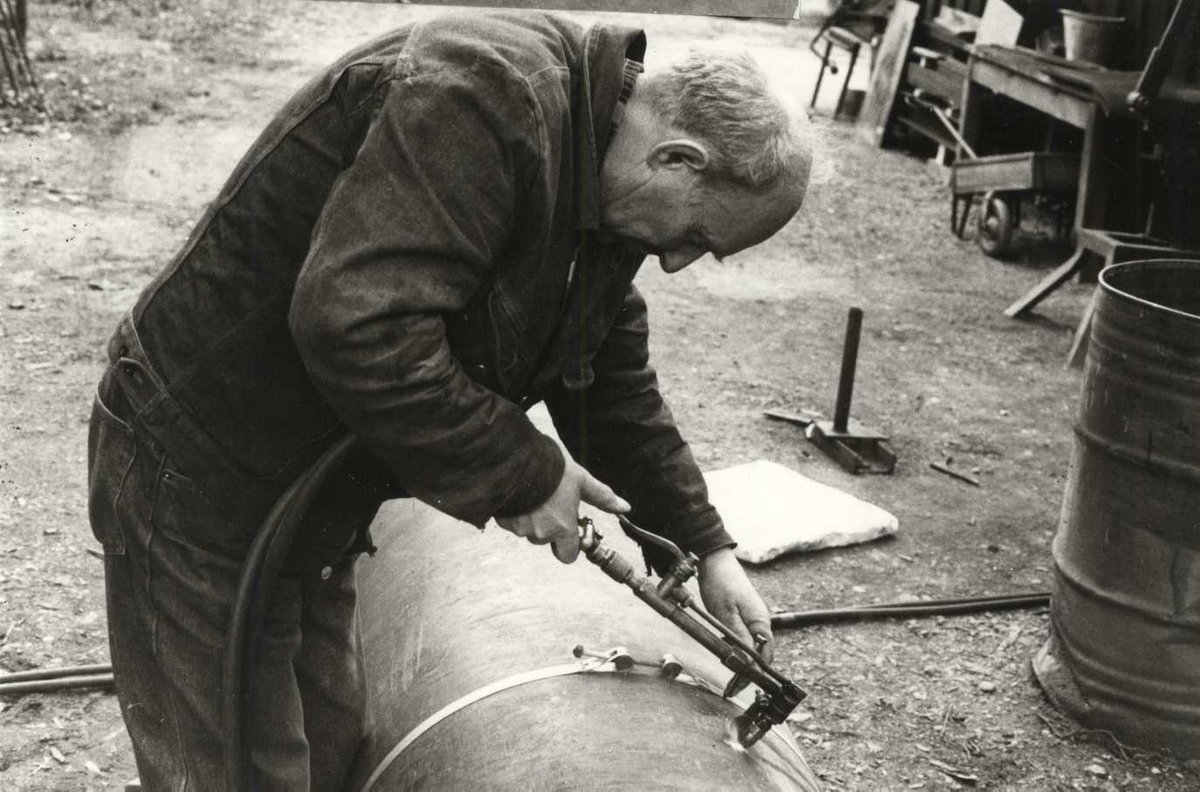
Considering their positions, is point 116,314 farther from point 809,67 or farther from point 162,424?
point 809,67

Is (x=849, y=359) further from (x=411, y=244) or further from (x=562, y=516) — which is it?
(x=411, y=244)

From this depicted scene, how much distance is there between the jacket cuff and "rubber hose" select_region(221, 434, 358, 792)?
27 cm

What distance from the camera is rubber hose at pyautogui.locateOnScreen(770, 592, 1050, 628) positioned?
414cm

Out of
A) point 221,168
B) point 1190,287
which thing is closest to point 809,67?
point 221,168

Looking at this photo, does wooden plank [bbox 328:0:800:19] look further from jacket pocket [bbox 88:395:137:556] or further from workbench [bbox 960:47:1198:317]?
workbench [bbox 960:47:1198:317]

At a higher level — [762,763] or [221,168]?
[762,763]

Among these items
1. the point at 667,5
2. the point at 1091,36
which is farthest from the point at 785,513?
the point at 1091,36

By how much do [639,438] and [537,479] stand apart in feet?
1.87

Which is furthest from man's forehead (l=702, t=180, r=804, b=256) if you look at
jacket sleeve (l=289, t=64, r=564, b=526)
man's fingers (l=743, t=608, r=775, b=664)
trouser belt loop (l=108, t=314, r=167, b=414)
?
trouser belt loop (l=108, t=314, r=167, b=414)

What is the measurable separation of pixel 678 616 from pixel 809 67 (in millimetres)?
12273

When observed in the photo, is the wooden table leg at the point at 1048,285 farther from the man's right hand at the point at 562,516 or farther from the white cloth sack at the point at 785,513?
the man's right hand at the point at 562,516

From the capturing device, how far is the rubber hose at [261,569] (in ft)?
6.23

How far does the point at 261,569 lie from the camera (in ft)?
6.24

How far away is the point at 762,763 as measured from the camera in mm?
2074
